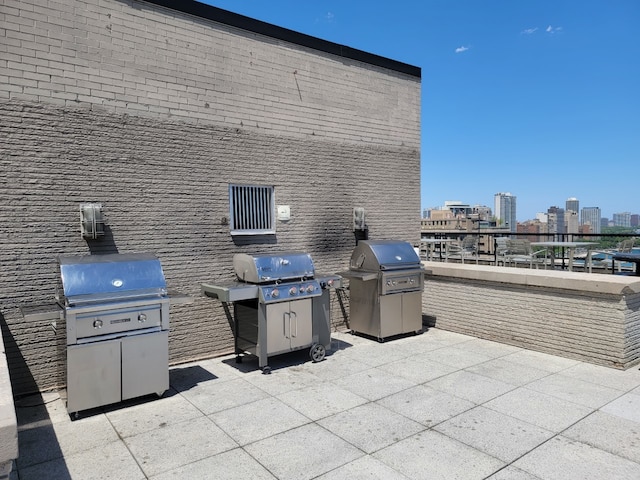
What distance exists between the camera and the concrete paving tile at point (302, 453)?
137 inches

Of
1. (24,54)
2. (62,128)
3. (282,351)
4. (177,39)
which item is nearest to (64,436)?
(282,351)

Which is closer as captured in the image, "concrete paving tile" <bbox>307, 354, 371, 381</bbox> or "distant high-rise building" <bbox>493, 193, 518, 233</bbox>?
"concrete paving tile" <bbox>307, 354, 371, 381</bbox>

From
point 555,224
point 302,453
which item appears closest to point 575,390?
point 302,453

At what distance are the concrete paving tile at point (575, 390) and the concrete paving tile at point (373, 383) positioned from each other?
4.93 feet

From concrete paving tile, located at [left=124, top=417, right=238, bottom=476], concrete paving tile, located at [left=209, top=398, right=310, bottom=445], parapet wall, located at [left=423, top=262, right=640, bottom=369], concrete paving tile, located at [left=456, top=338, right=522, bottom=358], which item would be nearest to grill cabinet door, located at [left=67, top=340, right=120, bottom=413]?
concrete paving tile, located at [left=124, top=417, right=238, bottom=476]

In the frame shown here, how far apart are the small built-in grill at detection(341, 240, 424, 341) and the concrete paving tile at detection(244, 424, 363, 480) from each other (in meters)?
3.22

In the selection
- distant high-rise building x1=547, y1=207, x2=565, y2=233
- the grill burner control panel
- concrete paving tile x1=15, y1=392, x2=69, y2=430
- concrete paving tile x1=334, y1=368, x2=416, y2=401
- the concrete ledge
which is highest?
distant high-rise building x1=547, y1=207, x2=565, y2=233

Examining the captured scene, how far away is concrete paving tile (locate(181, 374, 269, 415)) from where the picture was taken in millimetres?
4797

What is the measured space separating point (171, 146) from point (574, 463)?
18.8ft

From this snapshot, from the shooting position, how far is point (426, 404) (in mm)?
4727

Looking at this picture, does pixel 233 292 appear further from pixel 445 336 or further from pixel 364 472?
pixel 445 336

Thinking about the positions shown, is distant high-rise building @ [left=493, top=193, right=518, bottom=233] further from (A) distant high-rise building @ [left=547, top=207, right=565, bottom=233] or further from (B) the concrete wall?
(B) the concrete wall

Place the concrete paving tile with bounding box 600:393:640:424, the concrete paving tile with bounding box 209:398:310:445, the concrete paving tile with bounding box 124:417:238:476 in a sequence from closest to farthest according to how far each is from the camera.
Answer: the concrete paving tile with bounding box 124:417:238:476 → the concrete paving tile with bounding box 209:398:310:445 → the concrete paving tile with bounding box 600:393:640:424

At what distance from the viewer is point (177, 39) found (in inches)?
243
